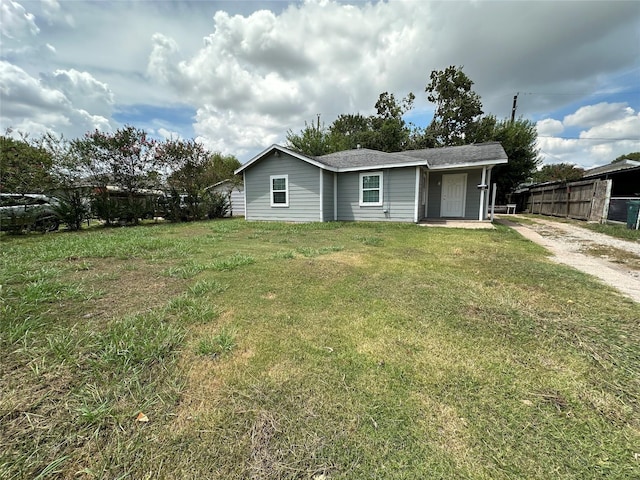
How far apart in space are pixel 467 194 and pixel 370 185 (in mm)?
4574

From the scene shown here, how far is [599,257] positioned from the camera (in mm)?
5609

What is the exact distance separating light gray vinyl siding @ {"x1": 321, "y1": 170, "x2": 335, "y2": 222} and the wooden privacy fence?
11.0 m

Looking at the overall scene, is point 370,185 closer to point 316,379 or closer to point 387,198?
point 387,198

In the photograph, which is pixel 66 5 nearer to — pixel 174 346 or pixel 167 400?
pixel 174 346

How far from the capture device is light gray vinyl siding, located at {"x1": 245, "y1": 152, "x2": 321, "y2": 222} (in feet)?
37.3

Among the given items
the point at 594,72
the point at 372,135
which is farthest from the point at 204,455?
the point at 372,135

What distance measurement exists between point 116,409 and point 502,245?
7686 mm

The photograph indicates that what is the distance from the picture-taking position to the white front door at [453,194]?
11940 millimetres

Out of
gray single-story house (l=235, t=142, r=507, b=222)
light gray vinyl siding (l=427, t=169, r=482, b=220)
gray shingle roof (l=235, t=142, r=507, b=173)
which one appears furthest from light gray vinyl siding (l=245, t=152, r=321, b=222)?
light gray vinyl siding (l=427, t=169, r=482, b=220)

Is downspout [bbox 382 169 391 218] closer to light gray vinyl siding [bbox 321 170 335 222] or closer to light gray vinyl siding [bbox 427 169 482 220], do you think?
light gray vinyl siding [bbox 321 170 335 222]

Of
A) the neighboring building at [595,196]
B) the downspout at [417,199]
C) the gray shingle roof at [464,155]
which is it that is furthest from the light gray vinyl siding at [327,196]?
the neighboring building at [595,196]

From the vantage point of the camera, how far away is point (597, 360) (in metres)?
1.98

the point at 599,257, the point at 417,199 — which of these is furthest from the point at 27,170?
the point at 599,257

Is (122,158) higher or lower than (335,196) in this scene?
higher
